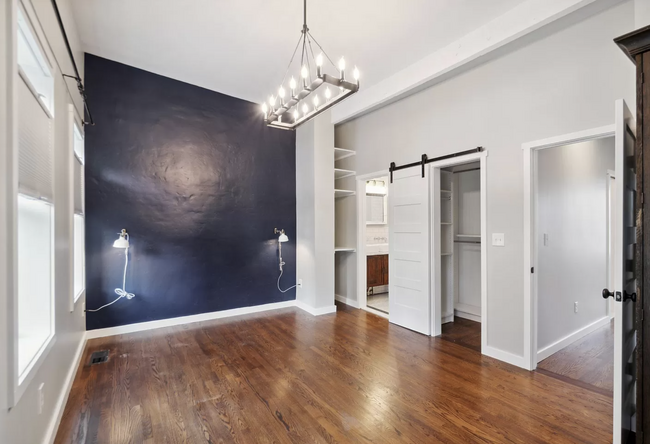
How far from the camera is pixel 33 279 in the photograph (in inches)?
73.4

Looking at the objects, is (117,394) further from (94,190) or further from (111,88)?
(111,88)

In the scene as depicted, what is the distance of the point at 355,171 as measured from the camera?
489 centimetres

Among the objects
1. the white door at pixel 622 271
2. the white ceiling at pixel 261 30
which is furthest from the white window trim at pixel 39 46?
the white door at pixel 622 271

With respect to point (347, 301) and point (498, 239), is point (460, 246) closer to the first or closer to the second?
point (498, 239)

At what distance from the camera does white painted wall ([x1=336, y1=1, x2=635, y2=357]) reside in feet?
7.78

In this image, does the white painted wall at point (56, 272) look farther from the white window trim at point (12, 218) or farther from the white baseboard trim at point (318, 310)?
the white baseboard trim at point (318, 310)

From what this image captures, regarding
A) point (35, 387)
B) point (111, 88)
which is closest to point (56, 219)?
point (35, 387)

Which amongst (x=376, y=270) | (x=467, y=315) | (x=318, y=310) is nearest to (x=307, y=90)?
(x=318, y=310)

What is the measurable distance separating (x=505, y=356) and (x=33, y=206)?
3971 mm

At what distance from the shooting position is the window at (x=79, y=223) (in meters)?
3.16

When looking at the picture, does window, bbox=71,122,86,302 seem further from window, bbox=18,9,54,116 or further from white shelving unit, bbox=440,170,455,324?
white shelving unit, bbox=440,170,455,324

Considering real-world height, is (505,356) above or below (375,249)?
below

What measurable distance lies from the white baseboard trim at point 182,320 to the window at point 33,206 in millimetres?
1979

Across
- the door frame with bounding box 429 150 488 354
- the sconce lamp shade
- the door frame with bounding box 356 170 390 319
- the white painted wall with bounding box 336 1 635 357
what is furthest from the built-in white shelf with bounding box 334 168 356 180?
the sconce lamp shade
